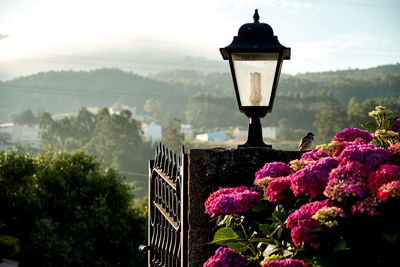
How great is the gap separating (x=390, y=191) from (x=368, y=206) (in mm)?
86

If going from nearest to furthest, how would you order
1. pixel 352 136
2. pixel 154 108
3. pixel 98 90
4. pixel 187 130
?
pixel 352 136
pixel 187 130
pixel 154 108
pixel 98 90

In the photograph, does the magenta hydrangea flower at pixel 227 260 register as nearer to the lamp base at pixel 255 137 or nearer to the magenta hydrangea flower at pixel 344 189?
the magenta hydrangea flower at pixel 344 189

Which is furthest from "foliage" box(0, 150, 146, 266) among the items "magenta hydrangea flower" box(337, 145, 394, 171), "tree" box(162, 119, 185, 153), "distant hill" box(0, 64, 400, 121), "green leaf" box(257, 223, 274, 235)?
"distant hill" box(0, 64, 400, 121)

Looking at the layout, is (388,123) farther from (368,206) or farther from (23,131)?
(23,131)

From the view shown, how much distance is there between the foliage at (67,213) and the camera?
10.4 m

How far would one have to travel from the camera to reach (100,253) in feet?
36.1

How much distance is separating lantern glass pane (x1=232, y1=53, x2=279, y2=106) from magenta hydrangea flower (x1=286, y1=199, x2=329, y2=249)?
1654 mm

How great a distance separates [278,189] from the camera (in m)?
1.92

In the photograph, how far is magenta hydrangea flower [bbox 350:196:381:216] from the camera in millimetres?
1562

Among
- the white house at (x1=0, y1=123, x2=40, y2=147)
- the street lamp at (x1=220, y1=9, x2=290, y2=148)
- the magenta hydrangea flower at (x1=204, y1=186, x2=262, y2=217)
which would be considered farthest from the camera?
the white house at (x1=0, y1=123, x2=40, y2=147)

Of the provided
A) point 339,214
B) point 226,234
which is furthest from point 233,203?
point 339,214

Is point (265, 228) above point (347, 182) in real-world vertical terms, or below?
below

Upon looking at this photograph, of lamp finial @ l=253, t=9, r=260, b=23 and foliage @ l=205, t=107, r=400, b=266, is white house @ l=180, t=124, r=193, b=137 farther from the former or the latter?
foliage @ l=205, t=107, r=400, b=266

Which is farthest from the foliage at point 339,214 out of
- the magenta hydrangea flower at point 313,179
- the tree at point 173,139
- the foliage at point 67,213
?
the tree at point 173,139
